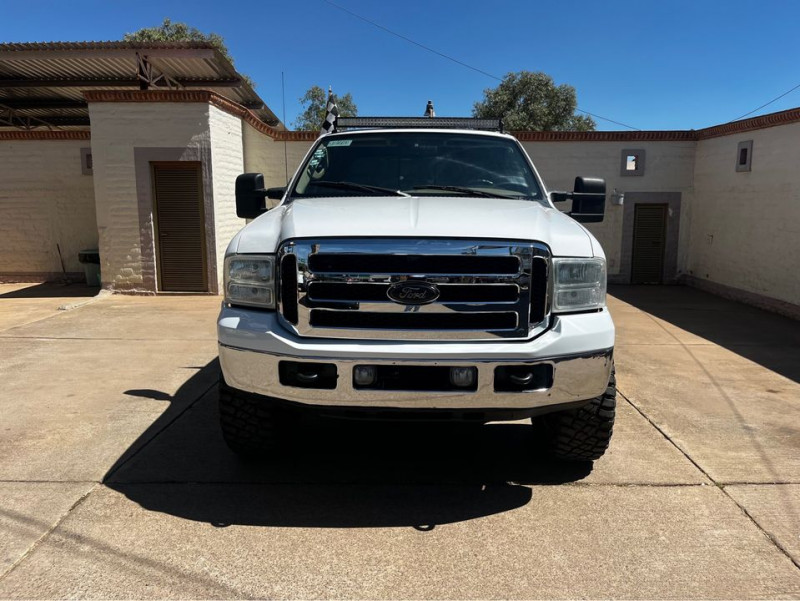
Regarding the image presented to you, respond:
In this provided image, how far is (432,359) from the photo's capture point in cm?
286

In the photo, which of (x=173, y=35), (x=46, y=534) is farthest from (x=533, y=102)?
(x=46, y=534)

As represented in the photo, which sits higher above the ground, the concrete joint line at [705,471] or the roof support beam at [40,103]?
the roof support beam at [40,103]

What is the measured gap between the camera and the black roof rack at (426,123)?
527 cm

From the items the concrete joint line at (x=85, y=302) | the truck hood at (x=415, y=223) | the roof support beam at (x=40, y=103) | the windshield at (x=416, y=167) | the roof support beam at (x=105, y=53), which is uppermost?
the roof support beam at (x=105, y=53)

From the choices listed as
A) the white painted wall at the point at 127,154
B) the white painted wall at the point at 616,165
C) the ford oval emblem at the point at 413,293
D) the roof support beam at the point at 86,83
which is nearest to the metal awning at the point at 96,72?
the roof support beam at the point at 86,83

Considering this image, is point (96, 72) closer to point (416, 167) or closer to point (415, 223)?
point (416, 167)

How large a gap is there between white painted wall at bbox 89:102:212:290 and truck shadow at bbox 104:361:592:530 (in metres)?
6.72

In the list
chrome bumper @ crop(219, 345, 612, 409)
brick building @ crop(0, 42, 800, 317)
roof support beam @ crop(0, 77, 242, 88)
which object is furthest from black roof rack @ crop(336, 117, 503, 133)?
roof support beam @ crop(0, 77, 242, 88)

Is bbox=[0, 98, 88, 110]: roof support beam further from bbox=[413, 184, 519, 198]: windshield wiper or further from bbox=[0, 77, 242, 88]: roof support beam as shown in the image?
bbox=[413, 184, 519, 198]: windshield wiper

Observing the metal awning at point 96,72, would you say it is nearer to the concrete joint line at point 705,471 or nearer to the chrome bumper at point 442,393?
the concrete joint line at point 705,471

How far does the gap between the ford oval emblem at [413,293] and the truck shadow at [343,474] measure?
3.61 ft

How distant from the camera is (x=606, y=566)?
2711 mm

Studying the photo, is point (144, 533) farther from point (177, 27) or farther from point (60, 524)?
point (177, 27)

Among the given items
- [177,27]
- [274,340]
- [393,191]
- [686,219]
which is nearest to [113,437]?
[274,340]
